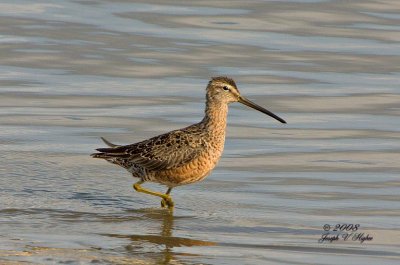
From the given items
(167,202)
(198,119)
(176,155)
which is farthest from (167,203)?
(198,119)

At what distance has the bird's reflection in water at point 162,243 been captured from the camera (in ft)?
29.0

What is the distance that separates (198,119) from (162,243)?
5093mm

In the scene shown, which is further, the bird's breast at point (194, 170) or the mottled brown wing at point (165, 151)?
the mottled brown wing at point (165, 151)

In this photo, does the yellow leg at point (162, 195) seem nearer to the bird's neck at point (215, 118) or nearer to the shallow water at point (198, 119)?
the shallow water at point (198, 119)

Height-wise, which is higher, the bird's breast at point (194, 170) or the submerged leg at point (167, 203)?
the bird's breast at point (194, 170)

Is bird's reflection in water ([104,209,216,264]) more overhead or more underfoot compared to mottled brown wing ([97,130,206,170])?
more underfoot

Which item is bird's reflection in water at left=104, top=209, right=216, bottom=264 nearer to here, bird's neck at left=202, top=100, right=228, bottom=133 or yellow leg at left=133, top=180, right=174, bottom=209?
yellow leg at left=133, top=180, right=174, bottom=209

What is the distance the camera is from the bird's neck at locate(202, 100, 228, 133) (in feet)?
37.6

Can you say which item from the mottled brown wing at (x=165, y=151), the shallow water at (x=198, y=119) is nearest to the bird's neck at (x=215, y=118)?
the mottled brown wing at (x=165, y=151)

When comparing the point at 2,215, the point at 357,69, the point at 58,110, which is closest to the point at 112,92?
the point at 58,110

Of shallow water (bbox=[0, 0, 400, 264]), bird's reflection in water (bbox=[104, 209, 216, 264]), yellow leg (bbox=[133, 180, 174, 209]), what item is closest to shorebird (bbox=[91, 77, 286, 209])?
yellow leg (bbox=[133, 180, 174, 209])

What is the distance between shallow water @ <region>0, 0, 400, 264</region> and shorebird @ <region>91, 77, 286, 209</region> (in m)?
0.23

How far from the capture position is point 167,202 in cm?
1085

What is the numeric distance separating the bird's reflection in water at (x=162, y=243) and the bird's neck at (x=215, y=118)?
1311mm
